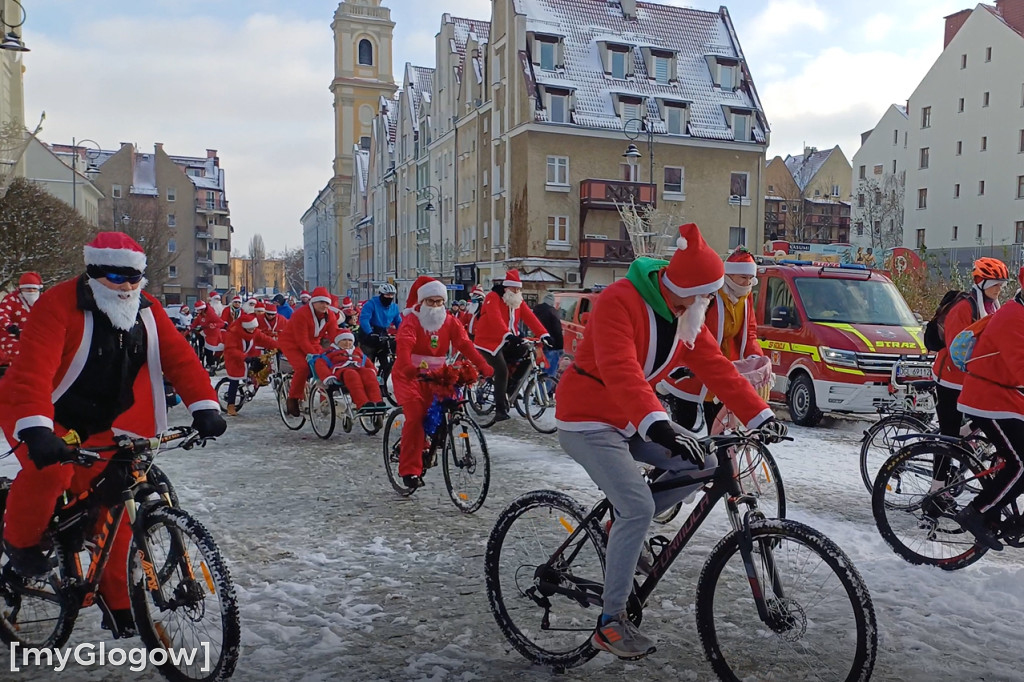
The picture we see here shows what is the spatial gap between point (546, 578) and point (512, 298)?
8.75 metres

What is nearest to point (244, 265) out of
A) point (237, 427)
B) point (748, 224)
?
point (748, 224)

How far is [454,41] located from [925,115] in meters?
29.2

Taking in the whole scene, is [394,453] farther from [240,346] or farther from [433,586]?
[240,346]

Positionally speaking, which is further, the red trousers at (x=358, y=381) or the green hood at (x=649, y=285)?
the red trousers at (x=358, y=381)

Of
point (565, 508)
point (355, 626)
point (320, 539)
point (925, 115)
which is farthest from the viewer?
point (925, 115)

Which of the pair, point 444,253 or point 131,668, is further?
point 444,253

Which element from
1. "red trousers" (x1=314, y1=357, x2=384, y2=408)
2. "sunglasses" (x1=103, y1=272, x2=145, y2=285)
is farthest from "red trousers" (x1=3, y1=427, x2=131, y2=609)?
"red trousers" (x1=314, y1=357, x2=384, y2=408)

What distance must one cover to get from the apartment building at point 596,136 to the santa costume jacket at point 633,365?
1485 inches

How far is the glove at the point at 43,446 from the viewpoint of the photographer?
3646mm

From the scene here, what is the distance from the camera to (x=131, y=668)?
4.34 metres

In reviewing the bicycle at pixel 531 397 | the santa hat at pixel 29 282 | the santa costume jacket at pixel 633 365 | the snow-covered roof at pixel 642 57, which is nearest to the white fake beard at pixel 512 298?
the bicycle at pixel 531 397

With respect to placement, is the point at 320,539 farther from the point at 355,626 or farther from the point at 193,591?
the point at 193,591

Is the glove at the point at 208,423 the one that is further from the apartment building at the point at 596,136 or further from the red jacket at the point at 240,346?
the apartment building at the point at 596,136

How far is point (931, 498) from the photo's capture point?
19.3 feet
